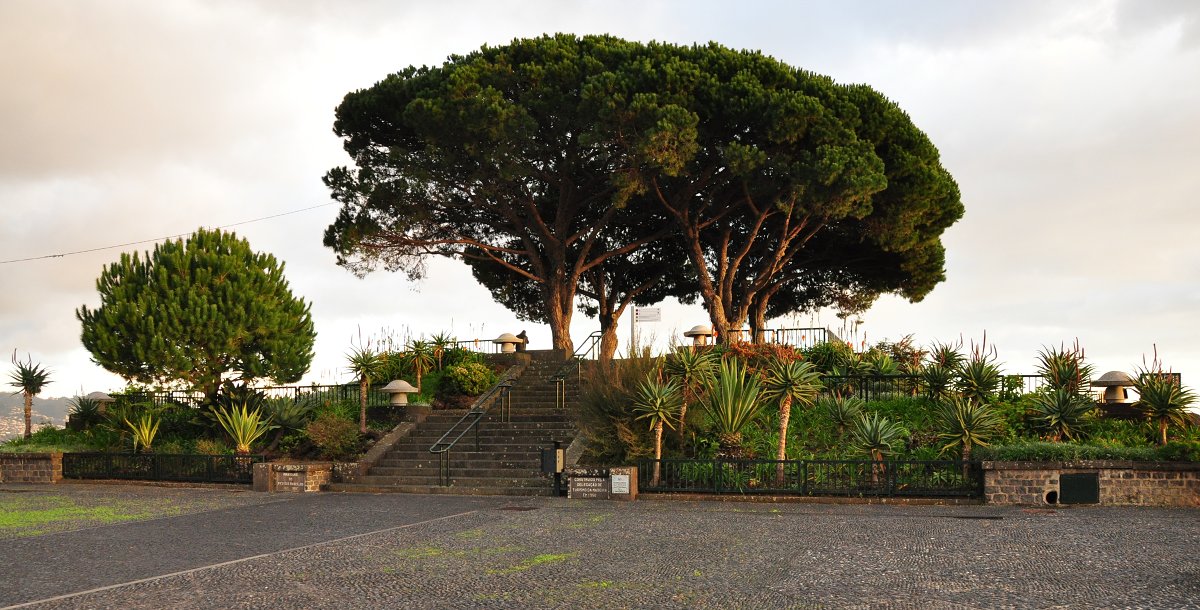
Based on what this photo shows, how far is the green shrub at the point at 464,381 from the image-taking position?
930 inches

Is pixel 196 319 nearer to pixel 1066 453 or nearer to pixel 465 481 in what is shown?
pixel 465 481

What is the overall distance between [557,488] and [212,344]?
11.1m

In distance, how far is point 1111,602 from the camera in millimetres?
6762

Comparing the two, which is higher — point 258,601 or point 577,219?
point 577,219

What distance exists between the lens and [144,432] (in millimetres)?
21766

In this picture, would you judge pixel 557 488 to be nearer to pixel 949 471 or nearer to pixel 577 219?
pixel 949 471

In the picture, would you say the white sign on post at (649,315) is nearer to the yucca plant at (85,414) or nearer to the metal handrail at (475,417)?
the metal handrail at (475,417)

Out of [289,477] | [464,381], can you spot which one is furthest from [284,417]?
[464,381]

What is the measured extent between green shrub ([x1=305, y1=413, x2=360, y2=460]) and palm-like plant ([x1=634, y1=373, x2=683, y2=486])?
6.55m

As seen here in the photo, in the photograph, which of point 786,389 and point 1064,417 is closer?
point 786,389

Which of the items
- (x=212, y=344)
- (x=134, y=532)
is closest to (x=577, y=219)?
(x=212, y=344)

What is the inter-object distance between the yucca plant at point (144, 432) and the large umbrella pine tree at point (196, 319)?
1069mm

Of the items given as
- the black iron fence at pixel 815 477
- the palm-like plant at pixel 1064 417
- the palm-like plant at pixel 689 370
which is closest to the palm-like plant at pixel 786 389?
the black iron fence at pixel 815 477

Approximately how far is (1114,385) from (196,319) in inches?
795
